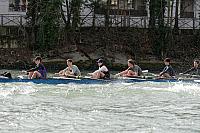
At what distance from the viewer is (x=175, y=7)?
140 ft

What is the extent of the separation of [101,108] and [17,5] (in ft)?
87.0

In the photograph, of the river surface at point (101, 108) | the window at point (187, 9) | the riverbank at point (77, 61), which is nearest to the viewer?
the river surface at point (101, 108)

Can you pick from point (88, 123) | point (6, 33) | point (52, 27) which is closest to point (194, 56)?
point (52, 27)

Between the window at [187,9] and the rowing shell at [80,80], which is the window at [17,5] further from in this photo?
the rowing shell at [80,80]

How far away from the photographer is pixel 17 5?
1660 inches

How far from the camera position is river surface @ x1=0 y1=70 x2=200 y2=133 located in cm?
1445

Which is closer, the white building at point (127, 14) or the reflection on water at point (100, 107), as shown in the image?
the reflection on water at point (100, 107)

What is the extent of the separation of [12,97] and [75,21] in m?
20.2

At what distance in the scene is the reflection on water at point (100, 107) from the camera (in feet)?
47.6

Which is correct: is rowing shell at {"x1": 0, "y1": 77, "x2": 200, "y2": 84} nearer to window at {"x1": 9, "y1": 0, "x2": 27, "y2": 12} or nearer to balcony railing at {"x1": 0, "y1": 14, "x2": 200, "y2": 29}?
balcony railing at {"x1": 0, "y1": 14, "x2": 200, "y2": 29}

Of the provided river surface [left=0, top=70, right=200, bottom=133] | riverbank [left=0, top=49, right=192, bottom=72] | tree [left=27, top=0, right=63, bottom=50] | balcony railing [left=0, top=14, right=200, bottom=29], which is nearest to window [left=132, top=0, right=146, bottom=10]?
balcony railing [left=0, top=14, right=200, bottom=29]

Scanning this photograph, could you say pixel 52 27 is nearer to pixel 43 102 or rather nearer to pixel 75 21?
pixel 75 21

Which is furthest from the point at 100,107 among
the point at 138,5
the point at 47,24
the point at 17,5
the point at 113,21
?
the point at 138,5

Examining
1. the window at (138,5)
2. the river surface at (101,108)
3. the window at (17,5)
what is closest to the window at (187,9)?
the window at (138,5)
